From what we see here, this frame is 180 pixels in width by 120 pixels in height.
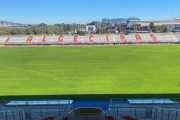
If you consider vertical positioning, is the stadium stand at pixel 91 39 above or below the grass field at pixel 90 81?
above

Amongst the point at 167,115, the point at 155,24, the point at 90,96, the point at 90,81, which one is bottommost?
the point at 90,96

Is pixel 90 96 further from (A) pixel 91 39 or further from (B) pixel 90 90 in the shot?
(A) pixel 91 39

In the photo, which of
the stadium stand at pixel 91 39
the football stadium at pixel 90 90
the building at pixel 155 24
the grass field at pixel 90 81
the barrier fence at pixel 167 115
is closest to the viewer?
Result: the barrier fence at pixel 167 115

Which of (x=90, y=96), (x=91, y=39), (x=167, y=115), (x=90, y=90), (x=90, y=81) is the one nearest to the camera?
(x=167, y=115)

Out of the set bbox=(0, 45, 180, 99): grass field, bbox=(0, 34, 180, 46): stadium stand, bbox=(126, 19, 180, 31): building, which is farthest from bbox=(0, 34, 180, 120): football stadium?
bbox=(126, 19, 180, 31): building

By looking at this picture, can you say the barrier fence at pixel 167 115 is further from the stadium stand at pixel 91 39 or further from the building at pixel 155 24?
the building at pixel 155 24

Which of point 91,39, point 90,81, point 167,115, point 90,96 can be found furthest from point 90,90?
point 91,39

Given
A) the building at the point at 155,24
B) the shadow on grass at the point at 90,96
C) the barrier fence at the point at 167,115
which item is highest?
the building at the point at 155,24

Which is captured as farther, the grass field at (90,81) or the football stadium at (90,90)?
the grass field at (90,81)

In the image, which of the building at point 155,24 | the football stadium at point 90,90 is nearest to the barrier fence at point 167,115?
the football stadium at point 90,90

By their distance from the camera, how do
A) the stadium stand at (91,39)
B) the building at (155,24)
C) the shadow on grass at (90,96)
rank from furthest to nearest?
1. the building at (155,24)
2. the stadium stand at (91,39)
3. the shadow on grass at (90,96)

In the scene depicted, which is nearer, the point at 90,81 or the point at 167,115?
the point at 167,115

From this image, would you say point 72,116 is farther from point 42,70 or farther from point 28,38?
point 28,38

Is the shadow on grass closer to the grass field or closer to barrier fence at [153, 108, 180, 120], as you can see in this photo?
the grass field
